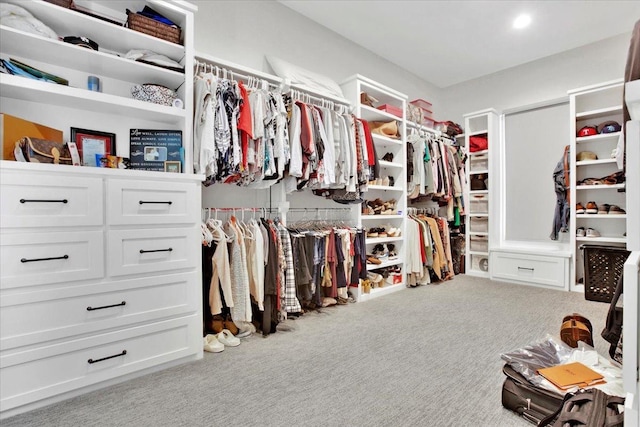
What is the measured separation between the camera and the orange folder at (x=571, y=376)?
4.57ft

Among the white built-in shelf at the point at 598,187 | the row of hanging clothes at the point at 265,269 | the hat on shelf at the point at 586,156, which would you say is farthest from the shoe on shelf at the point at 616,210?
the row of hanging clothes at the point at 265,269

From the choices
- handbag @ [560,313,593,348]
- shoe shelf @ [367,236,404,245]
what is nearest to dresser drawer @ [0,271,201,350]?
shoe shelf @ [367,236,404,245]

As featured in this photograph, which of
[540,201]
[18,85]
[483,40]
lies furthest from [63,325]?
[540,201]

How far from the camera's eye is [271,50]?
10.3 ft

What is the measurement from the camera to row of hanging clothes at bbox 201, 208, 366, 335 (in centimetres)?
221

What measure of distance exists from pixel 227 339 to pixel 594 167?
4.43 metres

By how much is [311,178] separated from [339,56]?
1.86 meters

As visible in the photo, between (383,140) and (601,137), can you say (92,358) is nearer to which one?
(383,140)

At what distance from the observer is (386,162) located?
3682mm

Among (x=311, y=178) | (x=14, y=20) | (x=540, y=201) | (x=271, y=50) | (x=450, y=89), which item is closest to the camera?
(x=14, y=20)

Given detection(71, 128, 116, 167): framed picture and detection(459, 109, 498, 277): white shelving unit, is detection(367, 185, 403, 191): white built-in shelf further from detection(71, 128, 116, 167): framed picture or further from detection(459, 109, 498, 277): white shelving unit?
detection(71, 128, 116, 167): framed picture

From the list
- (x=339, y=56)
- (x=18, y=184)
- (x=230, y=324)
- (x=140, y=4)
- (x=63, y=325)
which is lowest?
(x=230, y=324)

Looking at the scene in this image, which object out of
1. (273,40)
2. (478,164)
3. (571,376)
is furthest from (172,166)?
(478,164)

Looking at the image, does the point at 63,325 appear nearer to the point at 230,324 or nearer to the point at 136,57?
the point at 230,324
